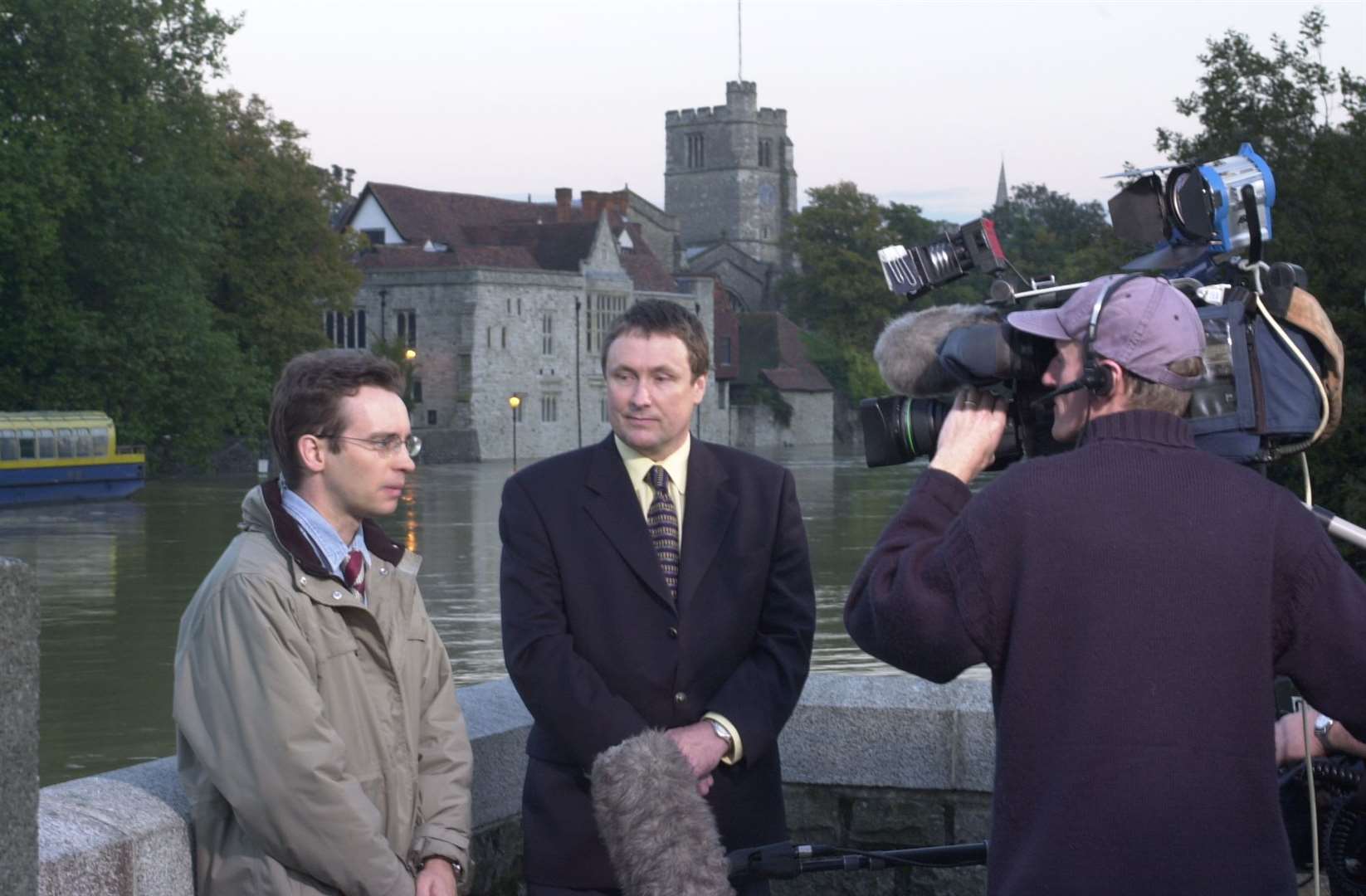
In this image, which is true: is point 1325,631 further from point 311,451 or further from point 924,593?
point 311,451

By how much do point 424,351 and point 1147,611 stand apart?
65.8 m

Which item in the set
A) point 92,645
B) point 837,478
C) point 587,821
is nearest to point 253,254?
point 837,478

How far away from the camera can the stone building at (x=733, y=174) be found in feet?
375

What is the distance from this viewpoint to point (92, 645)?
56.0ft

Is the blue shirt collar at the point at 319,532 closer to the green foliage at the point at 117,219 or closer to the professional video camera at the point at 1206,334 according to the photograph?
the professional video camera at the point at 1206,334

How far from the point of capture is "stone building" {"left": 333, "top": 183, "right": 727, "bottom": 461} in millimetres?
66625

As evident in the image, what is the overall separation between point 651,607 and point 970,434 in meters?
0.93

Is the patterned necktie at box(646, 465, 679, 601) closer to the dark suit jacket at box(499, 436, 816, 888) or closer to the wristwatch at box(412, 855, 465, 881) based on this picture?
the dark suit jacket at box(499, 436, 816, 888)

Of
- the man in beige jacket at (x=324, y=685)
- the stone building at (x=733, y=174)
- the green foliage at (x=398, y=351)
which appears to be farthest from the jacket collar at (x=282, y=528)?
the stone building at (x=733, y=174)

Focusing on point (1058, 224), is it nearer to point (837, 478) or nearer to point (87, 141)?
point (837, 478)

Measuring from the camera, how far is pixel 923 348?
9.75ft

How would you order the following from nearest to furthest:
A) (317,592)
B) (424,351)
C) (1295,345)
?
(1295,345) < (317,592) < (424,351)

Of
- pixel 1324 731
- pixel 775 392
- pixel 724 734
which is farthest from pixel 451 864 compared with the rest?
pixel 775 392

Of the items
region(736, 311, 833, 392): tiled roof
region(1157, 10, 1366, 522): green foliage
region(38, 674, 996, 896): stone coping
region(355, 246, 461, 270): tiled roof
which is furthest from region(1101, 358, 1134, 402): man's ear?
region(736, 311, 833, 392): tiled roof
